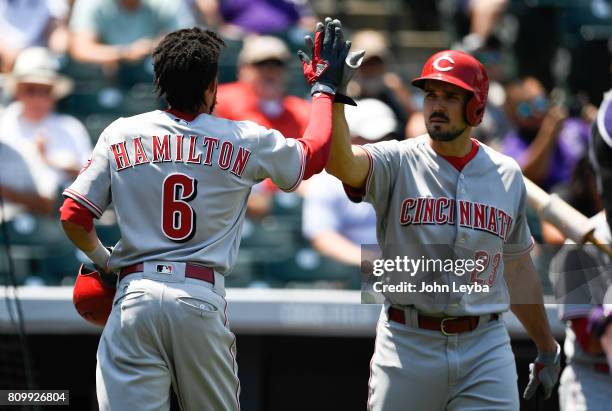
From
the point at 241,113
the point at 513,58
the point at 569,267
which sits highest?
the point at 513,58

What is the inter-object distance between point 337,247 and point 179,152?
3.13m

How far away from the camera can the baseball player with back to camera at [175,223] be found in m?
3.78

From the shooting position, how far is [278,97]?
7762 millimetres

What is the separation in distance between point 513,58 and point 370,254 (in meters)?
4.53

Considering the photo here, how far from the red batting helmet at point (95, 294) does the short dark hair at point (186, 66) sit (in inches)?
28.0

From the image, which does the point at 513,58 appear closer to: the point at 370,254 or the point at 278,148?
the point at 370,254

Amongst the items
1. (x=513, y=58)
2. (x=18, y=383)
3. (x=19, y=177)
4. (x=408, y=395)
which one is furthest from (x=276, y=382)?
(x=513, y=58)

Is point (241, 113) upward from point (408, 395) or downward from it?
upward

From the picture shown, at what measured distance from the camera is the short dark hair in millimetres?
3863

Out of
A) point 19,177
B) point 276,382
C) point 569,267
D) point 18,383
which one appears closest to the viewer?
point 569,267

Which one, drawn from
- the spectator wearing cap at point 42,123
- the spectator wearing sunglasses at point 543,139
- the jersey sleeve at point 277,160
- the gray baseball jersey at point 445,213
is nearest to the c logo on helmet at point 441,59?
the gray baseball jersey at point 445,213

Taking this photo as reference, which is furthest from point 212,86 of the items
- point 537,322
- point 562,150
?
point 562,150

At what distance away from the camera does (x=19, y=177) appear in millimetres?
7281

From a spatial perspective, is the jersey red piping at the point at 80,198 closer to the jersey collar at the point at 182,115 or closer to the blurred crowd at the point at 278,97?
the jersey collar at the point at 182,115
